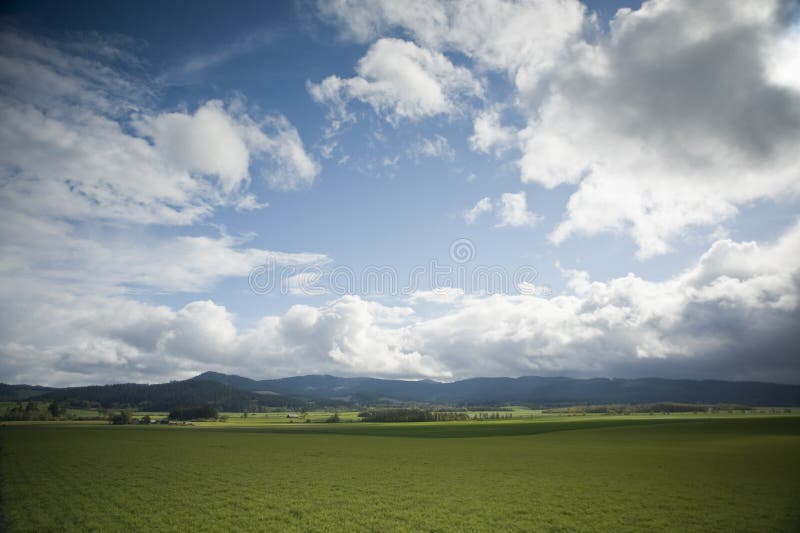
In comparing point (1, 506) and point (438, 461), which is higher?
point (1, 506)

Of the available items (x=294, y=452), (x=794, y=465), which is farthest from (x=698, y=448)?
(x=294, y=452)

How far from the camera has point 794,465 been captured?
41.6m

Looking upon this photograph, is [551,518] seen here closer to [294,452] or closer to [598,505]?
[598,505]

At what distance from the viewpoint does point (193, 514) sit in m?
23.5

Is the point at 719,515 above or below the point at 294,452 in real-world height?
above

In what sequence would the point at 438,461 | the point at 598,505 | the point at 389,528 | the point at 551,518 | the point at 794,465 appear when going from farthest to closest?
the point at 438,461 < the point at 794,465 < the point at 598,505 < the point at 551,518 < the point at 389,528

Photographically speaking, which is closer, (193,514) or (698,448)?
(193,514)

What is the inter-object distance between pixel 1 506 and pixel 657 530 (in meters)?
35.8

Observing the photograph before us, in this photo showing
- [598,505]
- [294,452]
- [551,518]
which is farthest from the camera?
[294,452]

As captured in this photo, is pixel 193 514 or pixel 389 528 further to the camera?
pixel 193 514

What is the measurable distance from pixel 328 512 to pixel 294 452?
35.4 meters

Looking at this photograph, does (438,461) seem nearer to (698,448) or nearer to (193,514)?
(193,514)

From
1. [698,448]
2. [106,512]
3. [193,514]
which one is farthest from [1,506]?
[698,448]

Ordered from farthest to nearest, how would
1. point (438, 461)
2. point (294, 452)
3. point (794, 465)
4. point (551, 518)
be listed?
point (294, 452)
point (438, 461)
point (794, 465)
point (551, 518)
